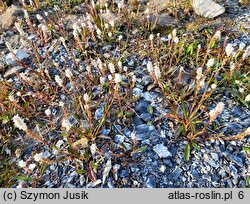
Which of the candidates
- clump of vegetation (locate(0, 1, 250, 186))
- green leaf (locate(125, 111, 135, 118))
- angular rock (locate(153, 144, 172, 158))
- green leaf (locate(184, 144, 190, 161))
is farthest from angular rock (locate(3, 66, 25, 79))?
green leaf (locate(184, 144, 190, 161))

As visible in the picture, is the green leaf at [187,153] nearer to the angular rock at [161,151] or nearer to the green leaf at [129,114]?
the angular rock at [161,151]

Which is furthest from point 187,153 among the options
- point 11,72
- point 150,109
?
point 11,72

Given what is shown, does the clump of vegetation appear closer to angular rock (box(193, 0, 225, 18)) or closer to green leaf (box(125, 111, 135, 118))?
green leaf (box(125, 111, 135, 118))

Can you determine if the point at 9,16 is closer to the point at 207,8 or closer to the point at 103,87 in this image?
the point at 103,87

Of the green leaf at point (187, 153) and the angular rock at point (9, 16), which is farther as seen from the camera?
the angular rock at point (9, 16)

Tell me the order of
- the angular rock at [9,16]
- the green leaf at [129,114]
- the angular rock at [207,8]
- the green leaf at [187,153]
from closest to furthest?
the green leaf at [187,153]
the green leaf at [129,114]
the angular rock at [207,8]
the angular rock at [9,16]

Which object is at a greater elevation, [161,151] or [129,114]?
[129,114]

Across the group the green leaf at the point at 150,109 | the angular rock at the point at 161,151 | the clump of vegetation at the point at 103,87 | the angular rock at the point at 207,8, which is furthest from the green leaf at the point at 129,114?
the angular rock at the point at 207,8
